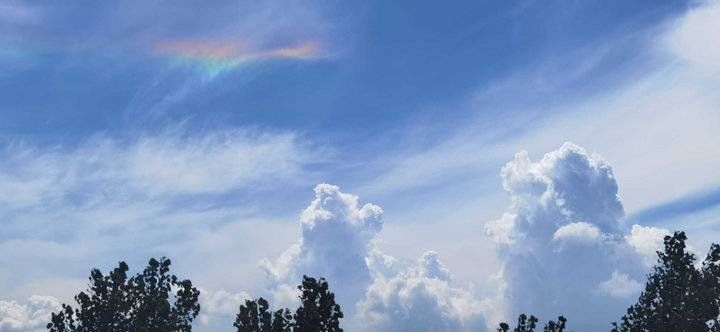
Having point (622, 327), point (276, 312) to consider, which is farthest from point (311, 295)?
point (622, 327)

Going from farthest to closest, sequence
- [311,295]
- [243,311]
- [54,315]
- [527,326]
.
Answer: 1. [54,315]
2. [527,326]
3. [243,311]
4. [311,295]

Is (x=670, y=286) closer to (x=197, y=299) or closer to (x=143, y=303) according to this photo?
(x=197, y=299)

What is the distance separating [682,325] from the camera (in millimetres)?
59906

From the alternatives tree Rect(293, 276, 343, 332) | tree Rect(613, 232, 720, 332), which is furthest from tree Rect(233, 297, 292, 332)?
tree Rect(613, 232, 720, 332)

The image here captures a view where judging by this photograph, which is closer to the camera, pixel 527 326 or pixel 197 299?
pixel 527 326

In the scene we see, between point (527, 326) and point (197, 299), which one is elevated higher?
point (197, 299)

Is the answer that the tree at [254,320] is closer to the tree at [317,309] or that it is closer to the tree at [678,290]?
the tree at [317,309]

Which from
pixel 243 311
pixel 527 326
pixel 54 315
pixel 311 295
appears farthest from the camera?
pixel 54 315

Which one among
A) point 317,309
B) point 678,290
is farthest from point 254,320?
point 678,290

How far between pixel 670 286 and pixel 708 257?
516 cm

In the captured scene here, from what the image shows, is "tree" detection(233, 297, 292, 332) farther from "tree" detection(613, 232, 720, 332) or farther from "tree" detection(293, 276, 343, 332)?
"tree" detection(613, 232, 720, 332)

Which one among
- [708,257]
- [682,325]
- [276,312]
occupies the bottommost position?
[682,325]

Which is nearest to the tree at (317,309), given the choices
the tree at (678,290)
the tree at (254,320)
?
the tree at (254,320)

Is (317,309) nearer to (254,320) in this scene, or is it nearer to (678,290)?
(254,320)
